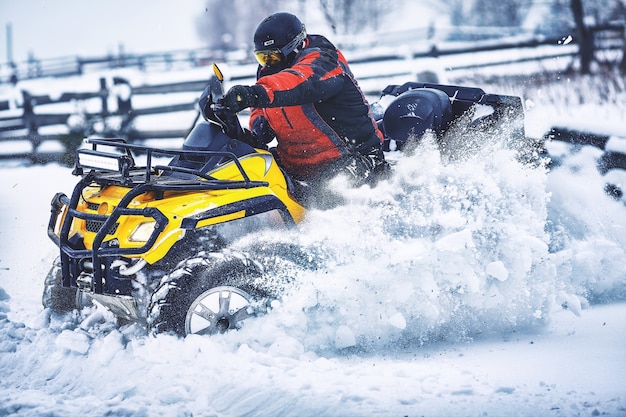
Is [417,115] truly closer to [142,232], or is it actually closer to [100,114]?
[142,232]

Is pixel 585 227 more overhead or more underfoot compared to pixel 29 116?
more underfoot

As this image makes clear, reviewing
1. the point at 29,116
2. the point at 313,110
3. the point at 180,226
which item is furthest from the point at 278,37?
the point at 29,116

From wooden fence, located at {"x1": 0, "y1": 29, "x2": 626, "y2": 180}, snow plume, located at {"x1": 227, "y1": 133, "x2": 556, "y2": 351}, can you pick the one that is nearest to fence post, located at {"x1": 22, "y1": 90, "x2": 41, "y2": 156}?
wooden fence, located at {"x1": 0, "y1": 29, "x2": 626, "y2": 180}

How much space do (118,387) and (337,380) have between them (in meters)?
1.07

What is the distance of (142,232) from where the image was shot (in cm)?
395

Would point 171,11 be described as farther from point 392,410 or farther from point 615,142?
point 392,410

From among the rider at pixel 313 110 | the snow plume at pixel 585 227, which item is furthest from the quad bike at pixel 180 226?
the snow plume at pixel 585 227

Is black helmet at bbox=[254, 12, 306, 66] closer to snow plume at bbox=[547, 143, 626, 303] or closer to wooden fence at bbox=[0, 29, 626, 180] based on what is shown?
snow plume at bbox=[547, 143, 626, 303]

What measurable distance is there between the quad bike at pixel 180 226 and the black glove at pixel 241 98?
0.20 metres

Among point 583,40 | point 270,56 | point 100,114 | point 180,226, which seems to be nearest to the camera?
point 180,226

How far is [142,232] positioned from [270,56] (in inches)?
57.2

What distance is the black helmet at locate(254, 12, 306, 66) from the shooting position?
14.9ft

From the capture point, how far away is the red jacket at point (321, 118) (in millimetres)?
4542

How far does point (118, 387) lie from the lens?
358 cm
